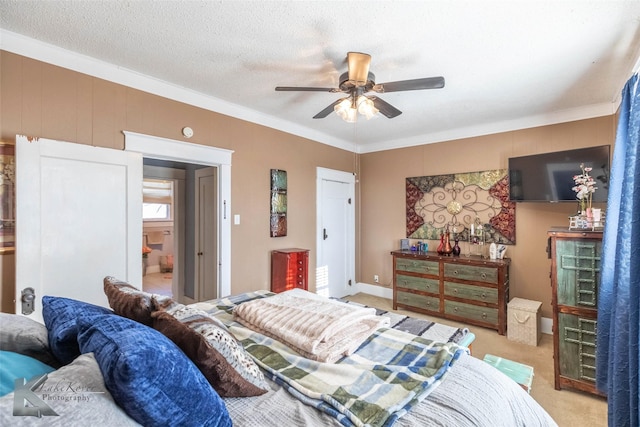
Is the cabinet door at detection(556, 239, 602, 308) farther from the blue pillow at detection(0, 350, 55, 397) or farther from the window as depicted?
the window

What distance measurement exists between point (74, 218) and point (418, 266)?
374cm

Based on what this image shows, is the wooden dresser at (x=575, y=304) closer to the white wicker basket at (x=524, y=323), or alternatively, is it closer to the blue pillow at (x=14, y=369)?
the white wicker basket at (x=524, y=323)

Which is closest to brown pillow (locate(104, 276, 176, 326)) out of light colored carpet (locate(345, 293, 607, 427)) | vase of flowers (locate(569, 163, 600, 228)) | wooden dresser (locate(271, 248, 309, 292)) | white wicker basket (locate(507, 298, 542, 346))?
wooden dresser (locate(271, 248, 309, 292))

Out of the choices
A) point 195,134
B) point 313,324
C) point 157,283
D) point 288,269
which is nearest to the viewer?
point 313,324

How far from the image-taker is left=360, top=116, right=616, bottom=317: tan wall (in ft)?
11.1

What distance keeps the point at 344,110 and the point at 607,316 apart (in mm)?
2359

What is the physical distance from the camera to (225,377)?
3.37ft

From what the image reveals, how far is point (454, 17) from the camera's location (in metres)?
1.80

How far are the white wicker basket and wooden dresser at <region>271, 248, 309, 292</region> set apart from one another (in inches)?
95.5

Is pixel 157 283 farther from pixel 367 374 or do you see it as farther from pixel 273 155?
pixel 367 374

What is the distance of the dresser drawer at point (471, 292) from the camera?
11.3 feet

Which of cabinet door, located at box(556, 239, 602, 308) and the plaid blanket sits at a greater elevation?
cabinet door, located at box(556, 239, 602, 308)

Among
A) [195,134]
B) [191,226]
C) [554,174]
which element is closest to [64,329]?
[195,134]

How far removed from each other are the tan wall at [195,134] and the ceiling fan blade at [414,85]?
184cm
